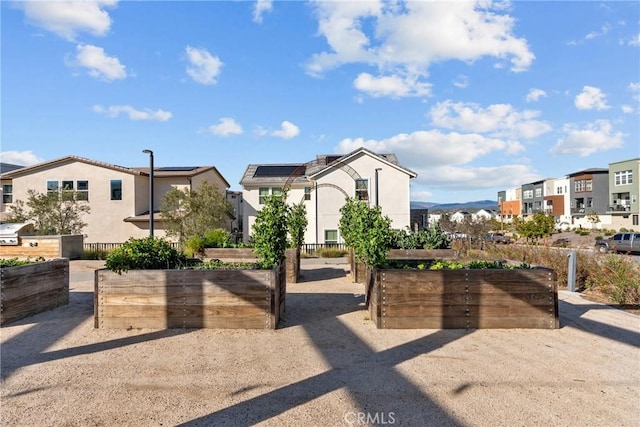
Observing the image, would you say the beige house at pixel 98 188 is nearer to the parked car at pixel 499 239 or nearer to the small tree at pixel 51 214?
the small tree at pixel 51 214

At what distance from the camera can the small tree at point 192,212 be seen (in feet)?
68.3

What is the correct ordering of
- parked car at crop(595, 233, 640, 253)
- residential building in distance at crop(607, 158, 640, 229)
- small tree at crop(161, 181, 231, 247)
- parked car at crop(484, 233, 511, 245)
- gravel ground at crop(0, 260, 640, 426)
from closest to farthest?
1. gravel ground at crop(0, 260, 640, 426)
2. small tree at crop(161, 181, 231, 247)
3. parked car at crop(595, 233, 640, 253)
4. parked car at crop(484, 233, 511, 245)
5. residential building in distance at crop(607, 158, 640, 229)

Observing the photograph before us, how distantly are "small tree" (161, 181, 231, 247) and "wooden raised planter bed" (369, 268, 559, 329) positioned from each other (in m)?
15.9

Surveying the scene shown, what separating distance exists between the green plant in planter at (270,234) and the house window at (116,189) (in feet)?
70.5

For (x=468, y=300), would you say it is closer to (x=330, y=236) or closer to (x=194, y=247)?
(x=194, y=247)

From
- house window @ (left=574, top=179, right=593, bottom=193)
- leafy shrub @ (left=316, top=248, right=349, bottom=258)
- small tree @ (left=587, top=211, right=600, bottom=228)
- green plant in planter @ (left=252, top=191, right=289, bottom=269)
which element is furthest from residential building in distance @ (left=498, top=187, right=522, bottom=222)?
green plant in planter @ (left=252, top=191, right=289, bottom=269)

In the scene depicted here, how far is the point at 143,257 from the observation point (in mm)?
6730

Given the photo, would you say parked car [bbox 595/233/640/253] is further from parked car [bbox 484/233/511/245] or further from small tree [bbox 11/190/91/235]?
small tree [bbox 11/190/91/235]

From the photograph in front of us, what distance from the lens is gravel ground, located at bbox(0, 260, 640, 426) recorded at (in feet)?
11.6

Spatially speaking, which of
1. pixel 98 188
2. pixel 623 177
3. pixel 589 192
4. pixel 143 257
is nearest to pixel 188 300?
pixel 143 257

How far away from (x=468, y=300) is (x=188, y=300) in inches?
190

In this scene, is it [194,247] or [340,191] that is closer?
[194,247]

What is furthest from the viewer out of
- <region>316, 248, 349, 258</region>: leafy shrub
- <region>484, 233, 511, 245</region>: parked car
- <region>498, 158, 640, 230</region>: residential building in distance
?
<region>498, 158, 640, 230</region>: residential building in distance

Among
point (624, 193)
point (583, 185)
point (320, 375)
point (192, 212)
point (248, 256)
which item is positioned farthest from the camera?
point (583, 185)
